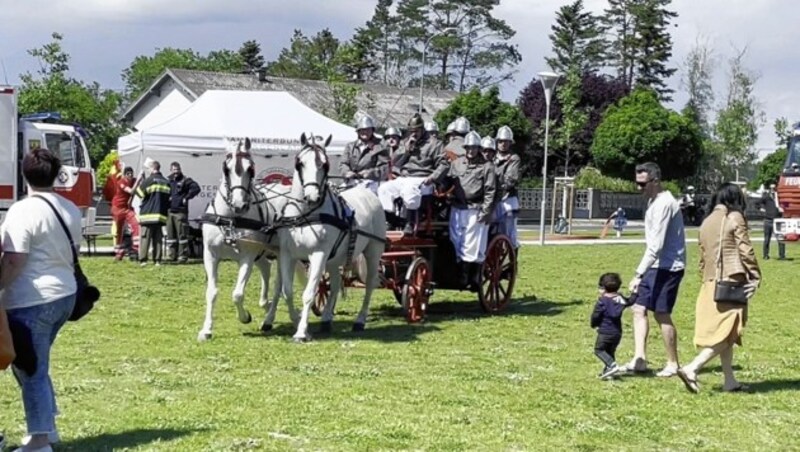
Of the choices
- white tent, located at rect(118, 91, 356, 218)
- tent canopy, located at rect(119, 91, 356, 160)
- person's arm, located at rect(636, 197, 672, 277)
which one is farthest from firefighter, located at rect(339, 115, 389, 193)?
tent canopy, located at rect(119, 91, 356, 160)

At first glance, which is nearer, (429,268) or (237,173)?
(237,173)

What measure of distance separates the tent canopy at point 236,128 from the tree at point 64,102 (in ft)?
50.7

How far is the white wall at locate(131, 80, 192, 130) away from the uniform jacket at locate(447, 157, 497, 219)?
5624 centimetres

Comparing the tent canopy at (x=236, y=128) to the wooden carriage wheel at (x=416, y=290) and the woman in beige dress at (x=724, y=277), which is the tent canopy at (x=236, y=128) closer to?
the wooden carriage wheel at (x=416, y=290)

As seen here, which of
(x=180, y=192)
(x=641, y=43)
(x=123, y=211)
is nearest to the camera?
(x=180, y=192)

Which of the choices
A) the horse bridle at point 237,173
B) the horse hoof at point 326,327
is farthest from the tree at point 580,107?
the horse bridle at point 237,173

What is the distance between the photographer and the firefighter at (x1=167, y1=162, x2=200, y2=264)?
74.7 feet


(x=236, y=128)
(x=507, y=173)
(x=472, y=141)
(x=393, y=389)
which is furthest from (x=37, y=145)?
(x=393, y=389)

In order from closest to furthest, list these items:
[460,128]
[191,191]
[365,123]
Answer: [365,123], [460,128], [191,191]

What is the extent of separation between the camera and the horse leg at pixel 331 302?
13250mm

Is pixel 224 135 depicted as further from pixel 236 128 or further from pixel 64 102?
pixel 64 102

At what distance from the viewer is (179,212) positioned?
22938 millimetres

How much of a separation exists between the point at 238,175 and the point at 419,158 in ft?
11.7

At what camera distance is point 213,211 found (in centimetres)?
1230
